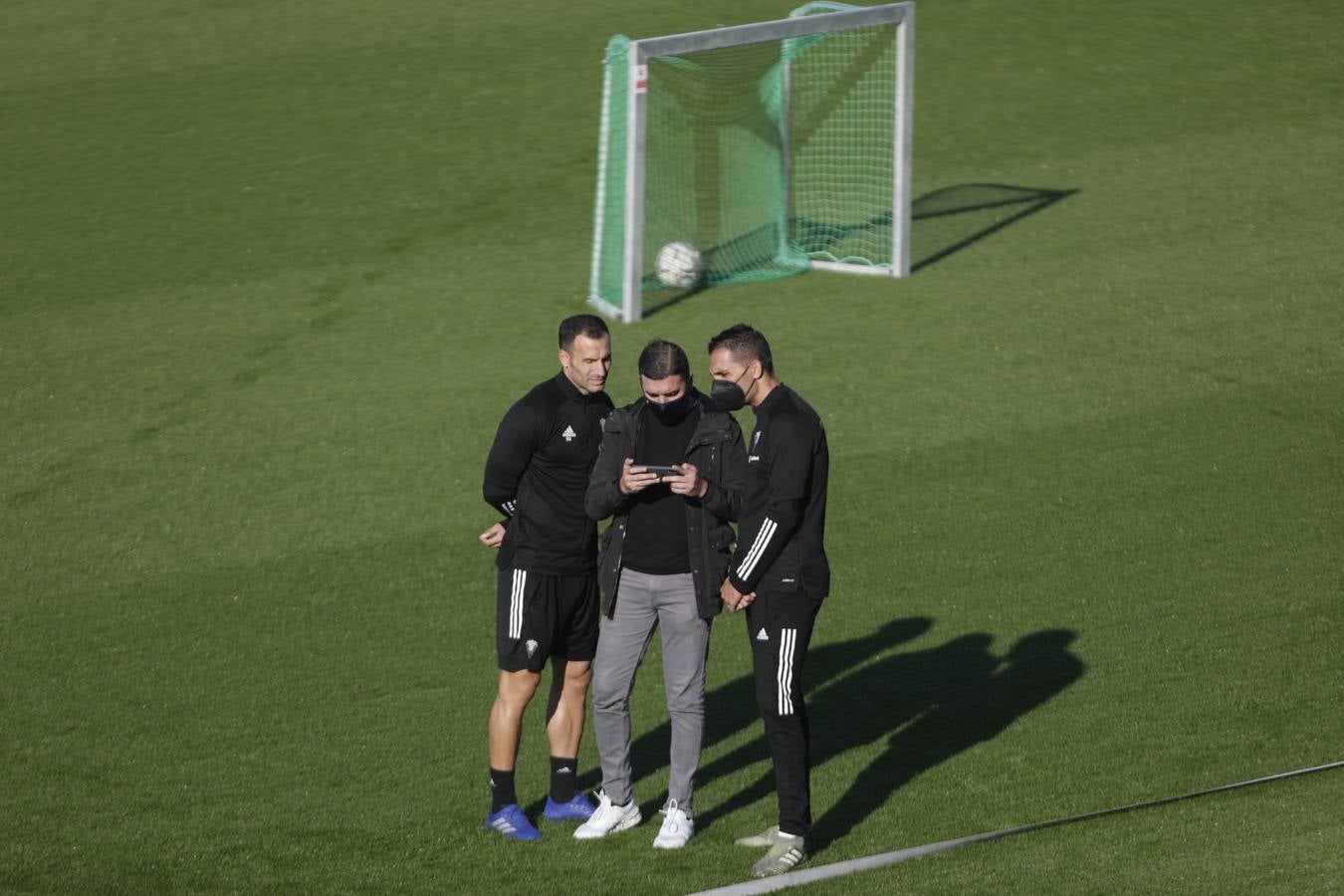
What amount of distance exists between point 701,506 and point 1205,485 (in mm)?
5292

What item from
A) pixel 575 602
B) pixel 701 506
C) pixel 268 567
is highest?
pixel 701 506

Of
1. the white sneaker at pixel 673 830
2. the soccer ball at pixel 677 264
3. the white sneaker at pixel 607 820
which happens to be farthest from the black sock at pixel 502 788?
the soccer ball at pixel 677 264

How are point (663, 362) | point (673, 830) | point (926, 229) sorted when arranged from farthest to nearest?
point (926, 229) < point (673, 830) < point (663, 362)

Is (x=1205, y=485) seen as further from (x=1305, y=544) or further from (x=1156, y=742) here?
(x=1156, y=742)

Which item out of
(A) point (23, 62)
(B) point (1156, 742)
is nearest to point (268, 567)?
(B) point (1156, 742)

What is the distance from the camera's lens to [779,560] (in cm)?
636

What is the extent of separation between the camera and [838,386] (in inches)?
482

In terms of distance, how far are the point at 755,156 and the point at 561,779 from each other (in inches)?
347

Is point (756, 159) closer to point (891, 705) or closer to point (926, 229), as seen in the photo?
point (926, 229)

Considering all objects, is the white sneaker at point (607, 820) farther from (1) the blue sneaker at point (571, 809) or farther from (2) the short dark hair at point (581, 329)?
(2) the short dark hair at point (581, 329)

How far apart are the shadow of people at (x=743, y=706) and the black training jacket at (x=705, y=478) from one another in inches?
38.3

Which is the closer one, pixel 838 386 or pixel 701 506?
pixel 701 506

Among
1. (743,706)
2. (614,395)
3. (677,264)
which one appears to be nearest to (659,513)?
(743,706)

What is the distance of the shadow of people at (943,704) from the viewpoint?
24.6 ft
